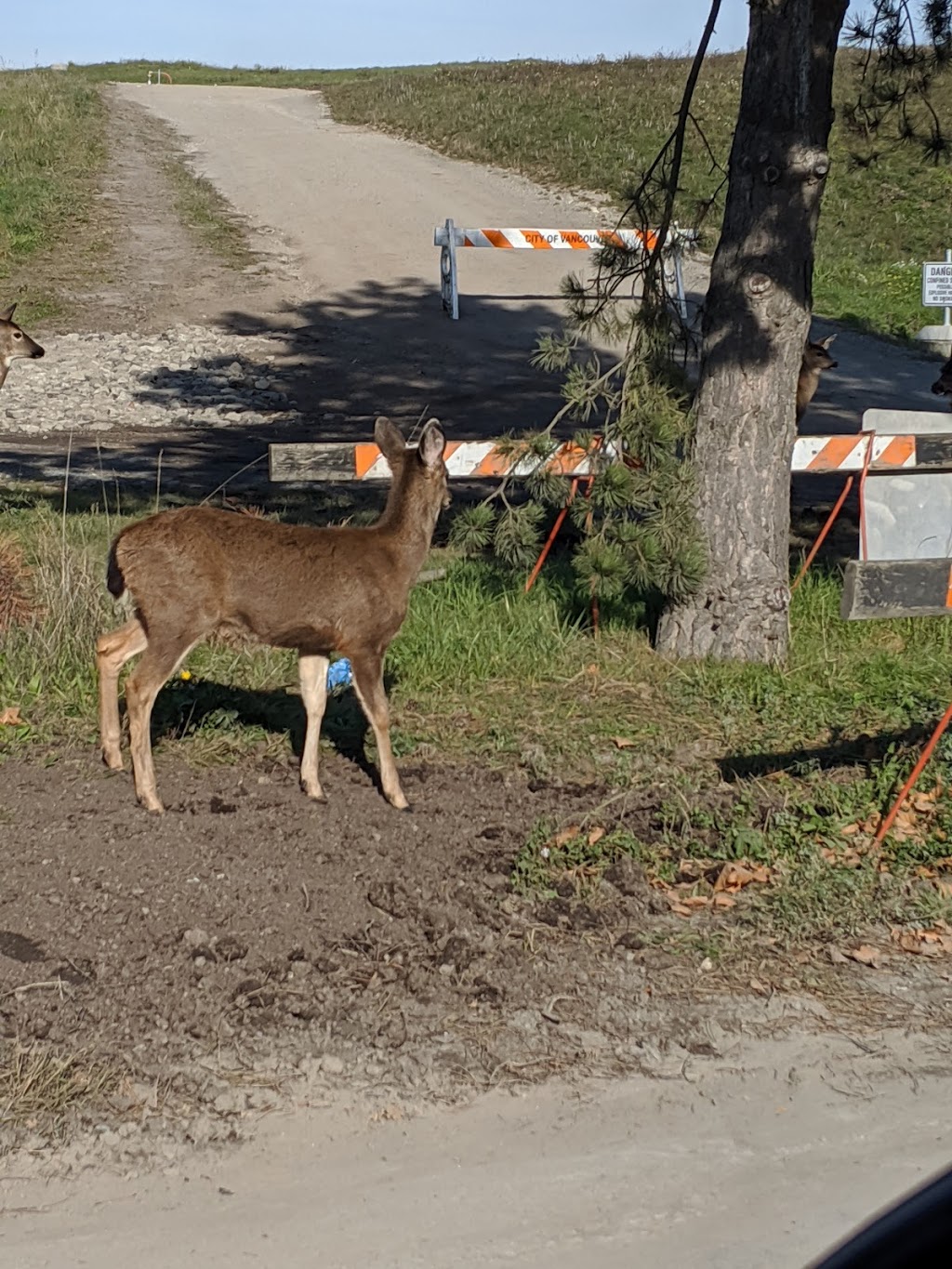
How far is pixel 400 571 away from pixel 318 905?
173 centimetres

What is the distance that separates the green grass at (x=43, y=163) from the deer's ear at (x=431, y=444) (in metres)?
16.8

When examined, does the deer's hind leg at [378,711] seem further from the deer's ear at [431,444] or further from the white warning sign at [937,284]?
the white warning sign at [937,284]

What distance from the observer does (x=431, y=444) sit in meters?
6.71

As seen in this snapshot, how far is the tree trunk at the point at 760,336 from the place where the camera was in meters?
7.72

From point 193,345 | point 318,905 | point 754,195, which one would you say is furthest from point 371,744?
point 193,345

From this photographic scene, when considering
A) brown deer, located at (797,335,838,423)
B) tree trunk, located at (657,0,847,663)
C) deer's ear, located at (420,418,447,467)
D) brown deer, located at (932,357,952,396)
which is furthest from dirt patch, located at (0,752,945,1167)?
brown deer, located at (932,357,952,396)

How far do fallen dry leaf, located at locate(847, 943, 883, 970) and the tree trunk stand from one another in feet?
9.58

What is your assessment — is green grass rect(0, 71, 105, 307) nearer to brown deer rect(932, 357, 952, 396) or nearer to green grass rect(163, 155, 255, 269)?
green grass rect(163, 155, 255, 269)

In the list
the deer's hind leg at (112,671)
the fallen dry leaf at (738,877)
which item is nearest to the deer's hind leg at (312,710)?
the deer's hind leg at (112,671)

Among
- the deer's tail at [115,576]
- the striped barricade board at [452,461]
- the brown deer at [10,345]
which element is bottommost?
the deer's tail at [115,576]

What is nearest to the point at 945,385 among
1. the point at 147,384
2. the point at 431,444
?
the point at 431,444

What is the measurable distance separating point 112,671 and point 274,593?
3.00ft

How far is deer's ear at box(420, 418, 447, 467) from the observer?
6.62 meters

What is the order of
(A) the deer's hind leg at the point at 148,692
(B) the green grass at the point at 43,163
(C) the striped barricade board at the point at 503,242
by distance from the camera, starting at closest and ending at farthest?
1. (A) the deer's hind leg at the point at 148,692
2. (C) the striped barricade board at the point at 503,242
3. (B) the green grass at the point at 43,163
